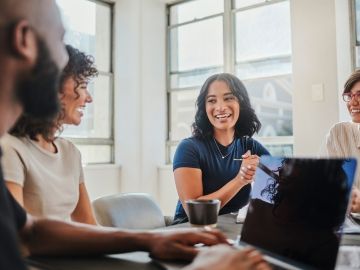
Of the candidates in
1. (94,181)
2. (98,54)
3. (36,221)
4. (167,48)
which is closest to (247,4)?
(167,48)

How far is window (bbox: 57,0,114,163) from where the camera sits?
3.69 metres

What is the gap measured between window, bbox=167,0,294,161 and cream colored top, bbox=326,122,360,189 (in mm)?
1204

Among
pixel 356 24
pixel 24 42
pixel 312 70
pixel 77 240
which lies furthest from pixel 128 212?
pixel 356 24

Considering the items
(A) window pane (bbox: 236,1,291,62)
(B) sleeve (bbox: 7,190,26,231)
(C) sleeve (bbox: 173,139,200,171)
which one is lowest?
(B) sleeve (bbox: 7,190,26,231)

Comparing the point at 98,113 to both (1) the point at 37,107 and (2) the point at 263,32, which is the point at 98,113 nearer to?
(2) the point at 263,32

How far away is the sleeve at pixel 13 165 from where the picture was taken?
105 cm

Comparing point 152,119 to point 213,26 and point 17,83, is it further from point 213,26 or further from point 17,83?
point 17,83

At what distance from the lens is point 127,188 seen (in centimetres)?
376

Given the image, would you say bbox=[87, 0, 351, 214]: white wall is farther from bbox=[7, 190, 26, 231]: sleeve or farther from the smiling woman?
bbox=[7, 190, 26, 231]: sleeve

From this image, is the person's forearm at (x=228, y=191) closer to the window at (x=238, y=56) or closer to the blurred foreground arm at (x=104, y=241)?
the blurred foreground arm at (x=104, y=241)

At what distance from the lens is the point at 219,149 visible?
72.2 inches

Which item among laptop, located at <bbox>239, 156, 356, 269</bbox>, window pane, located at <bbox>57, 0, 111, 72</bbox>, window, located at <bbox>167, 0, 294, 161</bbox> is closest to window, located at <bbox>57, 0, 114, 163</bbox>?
window pane, located at <bbox>57, 0, 111, 72</bbox>

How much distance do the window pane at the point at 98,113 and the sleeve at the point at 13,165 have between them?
8.53 ft

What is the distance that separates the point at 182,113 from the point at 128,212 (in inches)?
100
